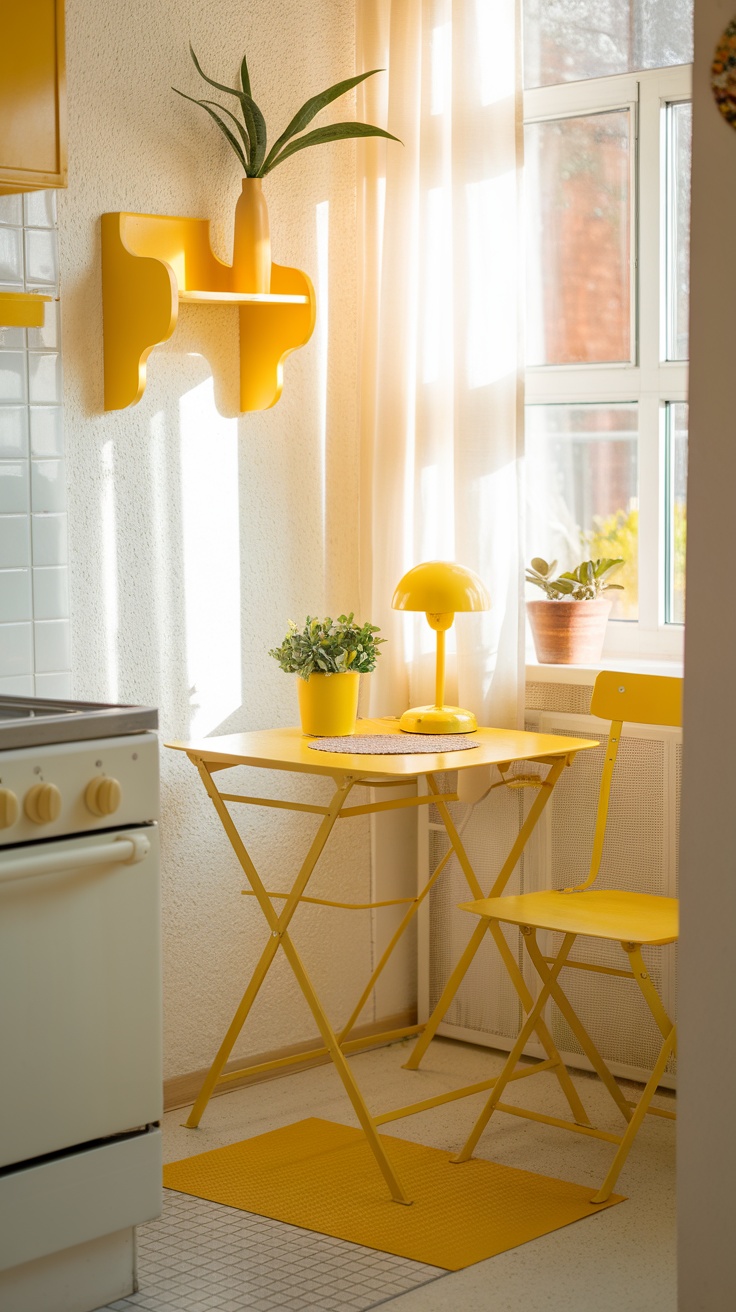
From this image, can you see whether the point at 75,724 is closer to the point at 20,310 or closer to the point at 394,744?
the point at 20,310

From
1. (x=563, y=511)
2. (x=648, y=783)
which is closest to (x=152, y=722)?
(x=648, y=783)

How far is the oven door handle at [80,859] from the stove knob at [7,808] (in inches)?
2.2

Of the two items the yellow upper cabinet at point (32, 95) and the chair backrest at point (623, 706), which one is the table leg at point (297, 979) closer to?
the chair backrest at point (623, 706)

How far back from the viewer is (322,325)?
3.55 metres

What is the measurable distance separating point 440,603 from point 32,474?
0.83m

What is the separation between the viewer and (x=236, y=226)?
3.25 m

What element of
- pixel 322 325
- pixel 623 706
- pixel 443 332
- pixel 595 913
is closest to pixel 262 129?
pixel 322 325

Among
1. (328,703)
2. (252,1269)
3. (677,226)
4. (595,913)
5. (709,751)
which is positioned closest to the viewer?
(709,751)

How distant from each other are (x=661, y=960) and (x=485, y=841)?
1.60 feet

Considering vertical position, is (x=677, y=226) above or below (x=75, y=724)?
above

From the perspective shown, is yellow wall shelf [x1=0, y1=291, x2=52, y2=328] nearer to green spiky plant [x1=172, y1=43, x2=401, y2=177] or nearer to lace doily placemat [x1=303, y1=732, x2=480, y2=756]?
green spiky plant [x1=172, y1=43, x2=401, y2=177]

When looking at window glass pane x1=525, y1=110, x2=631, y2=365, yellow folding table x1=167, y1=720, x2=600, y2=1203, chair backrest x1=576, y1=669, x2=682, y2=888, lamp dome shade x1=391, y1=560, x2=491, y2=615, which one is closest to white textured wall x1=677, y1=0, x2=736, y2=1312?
yellow folding table x1=167, y1=720, x2=600, y2=1203

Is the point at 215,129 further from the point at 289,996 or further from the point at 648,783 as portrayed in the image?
the point at 289,996

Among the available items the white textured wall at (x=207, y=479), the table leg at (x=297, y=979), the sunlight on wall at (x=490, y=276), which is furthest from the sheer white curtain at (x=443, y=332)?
the table leg at (x=297, y=979)
